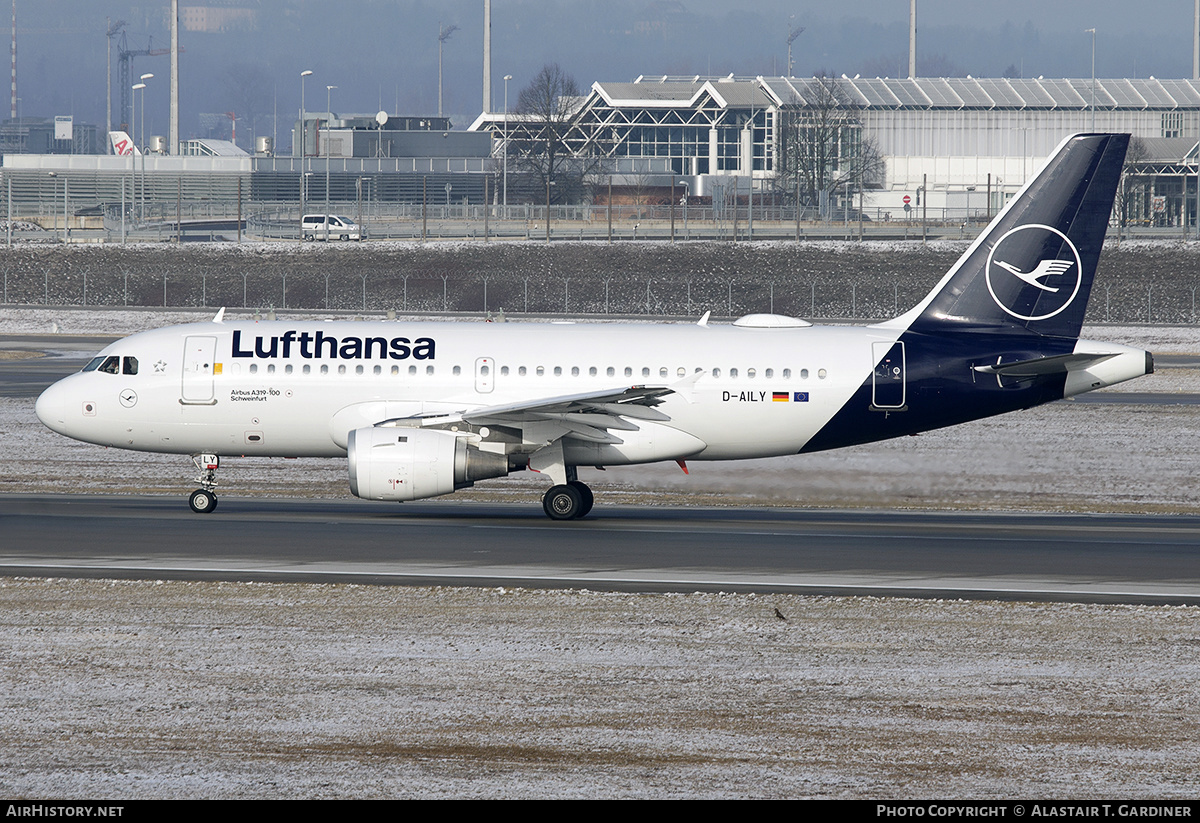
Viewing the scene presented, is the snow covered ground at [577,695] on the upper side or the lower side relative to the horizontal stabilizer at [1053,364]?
lower

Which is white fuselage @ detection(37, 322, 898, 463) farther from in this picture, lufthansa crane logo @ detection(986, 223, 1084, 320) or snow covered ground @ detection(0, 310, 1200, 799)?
snow covered ground @ detection(0, 310, 1200, 799)

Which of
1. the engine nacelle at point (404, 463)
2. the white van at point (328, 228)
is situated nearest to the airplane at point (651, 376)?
the engine nacelle at point (404, 463)

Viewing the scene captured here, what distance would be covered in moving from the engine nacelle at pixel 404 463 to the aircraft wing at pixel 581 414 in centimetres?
64

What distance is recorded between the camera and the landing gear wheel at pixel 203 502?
29922mm

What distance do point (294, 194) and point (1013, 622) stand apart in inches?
5156

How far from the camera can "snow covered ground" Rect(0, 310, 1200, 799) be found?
13516mm

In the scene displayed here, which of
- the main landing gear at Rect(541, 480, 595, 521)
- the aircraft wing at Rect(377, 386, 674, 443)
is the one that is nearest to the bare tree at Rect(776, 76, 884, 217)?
the aircraft wing at Rect(377, 386, 674, 443)

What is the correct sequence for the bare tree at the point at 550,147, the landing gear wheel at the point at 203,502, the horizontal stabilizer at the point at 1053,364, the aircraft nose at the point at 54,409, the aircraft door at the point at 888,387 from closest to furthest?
the horizontal stabilizer at the point at 1053,364, the landing gear wheel at the point at 203,502, the aircraft door at the point at 888,387, the aircraft nose at the point at 54,409, the bare tree at the point at 550,147

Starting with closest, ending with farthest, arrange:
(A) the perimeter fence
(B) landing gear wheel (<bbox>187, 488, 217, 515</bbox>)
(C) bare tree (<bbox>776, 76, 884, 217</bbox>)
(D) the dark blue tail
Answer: (B) landing gear wheel (<bbox>187, 488, 217, 515</bbox>) < (D) the dark blue tail < (A) the perimeter fence < (C) bare tree (<bbox>776, 76, 884, 217</bbox>)

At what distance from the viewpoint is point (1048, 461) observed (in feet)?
130

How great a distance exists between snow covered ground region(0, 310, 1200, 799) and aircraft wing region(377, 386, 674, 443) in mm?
6879

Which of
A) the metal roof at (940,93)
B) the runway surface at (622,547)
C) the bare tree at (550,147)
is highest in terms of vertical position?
the metal roof at (940,93)

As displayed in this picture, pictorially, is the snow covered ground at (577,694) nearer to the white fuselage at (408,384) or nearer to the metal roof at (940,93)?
the white fuselage at (408,384)

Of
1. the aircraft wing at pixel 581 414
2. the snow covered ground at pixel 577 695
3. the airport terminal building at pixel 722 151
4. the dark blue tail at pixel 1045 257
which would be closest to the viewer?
the snow covered ground at pixel 577 695
